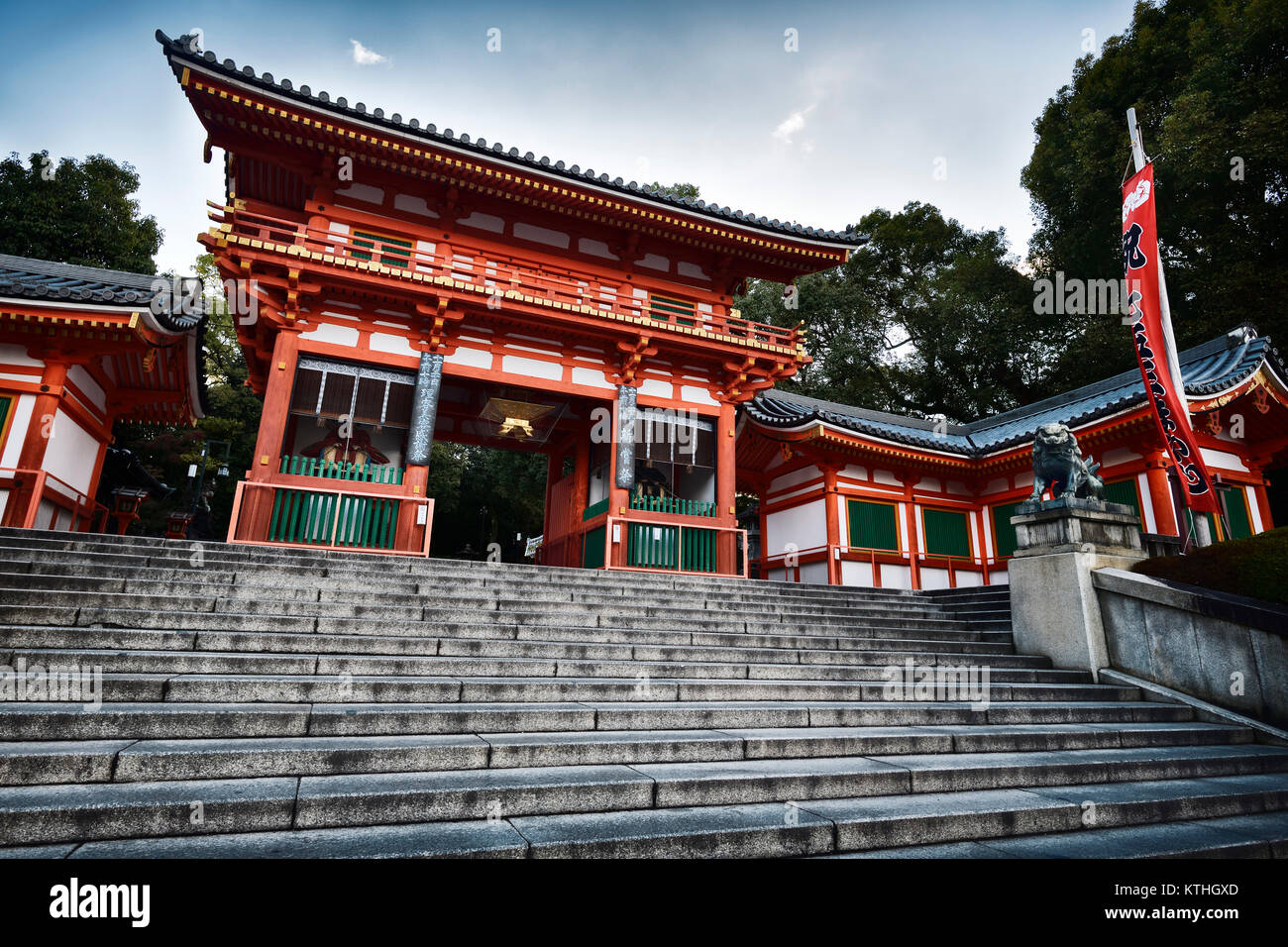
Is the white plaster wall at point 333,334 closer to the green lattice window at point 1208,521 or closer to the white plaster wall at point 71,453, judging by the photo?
the white plaster wall at point 71,453

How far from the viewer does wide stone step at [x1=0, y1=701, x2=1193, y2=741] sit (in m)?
3.35

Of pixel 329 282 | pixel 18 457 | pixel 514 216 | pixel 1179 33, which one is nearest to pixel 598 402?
pixel 514 216

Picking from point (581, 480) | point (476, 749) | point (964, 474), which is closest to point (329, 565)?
point (476, 749)

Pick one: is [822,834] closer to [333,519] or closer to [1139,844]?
[1139,844]

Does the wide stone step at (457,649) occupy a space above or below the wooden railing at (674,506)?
below

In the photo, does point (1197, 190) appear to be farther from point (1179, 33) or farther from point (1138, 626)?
point (1138, 626)

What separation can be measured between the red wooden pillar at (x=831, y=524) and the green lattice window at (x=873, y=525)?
17.0 inches

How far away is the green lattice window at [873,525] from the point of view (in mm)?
14453

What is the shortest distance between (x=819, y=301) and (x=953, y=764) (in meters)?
24.3

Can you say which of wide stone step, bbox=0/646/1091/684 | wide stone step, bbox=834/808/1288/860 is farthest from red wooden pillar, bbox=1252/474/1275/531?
wide stone step, bbox=834/808/1288/860

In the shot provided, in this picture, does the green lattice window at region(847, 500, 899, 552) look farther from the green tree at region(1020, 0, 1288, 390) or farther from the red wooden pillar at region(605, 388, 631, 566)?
the green tree at region(1020, 0, 1288, 390)

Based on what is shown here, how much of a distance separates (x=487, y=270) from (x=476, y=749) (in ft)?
31.9

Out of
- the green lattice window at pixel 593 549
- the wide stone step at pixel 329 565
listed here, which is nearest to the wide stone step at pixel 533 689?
the wide stone step at pixel 329 565

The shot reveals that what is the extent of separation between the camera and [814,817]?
3.11 meters
